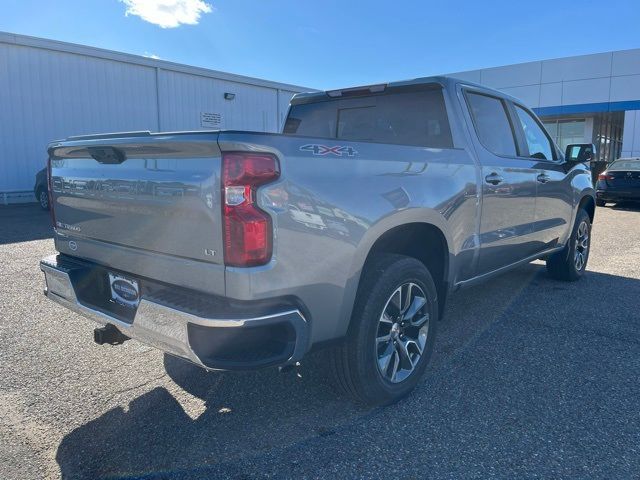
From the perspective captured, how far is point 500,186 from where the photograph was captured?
375 centimetres

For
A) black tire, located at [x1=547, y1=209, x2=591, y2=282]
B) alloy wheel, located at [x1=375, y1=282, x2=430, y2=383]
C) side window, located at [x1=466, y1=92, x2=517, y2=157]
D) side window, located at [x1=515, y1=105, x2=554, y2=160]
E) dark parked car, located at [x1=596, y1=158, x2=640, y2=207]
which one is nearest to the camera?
alloy wheel, located at [x1=375, y1=282, x2=430, y2=383]

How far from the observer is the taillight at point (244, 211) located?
6.80 ft

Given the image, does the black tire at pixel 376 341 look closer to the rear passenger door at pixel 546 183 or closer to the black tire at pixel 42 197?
the rear passenger door at pixel 546 183

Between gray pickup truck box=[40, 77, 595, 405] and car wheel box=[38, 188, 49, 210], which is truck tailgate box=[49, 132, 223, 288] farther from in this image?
car wheel box=[38, 188, 49, 210]

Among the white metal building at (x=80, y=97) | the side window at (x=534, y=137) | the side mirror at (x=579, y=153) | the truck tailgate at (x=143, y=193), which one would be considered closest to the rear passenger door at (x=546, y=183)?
the side window at (x=534, y=137)

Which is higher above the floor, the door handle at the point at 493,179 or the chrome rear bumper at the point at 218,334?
the door handle at the point at 493,179

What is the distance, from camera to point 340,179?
2408 millimetres

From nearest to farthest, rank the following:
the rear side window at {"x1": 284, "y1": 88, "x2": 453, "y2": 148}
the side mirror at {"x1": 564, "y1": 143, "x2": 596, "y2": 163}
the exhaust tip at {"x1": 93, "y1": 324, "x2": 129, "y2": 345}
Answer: the exhaust tip at {"x1": 93, "y1": 324, "x2": 129, "y2": 345}, the rear side window at {"x1": 284, "y1": 88, "x2": 453, "y2": 148}, the side mirror at {"x1": 564, "y1": 143, "x2": 596, "y2": 163}

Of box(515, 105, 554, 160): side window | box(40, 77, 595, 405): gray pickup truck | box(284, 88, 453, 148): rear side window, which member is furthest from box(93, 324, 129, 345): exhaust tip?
box(515, 105, 554, 160): side window

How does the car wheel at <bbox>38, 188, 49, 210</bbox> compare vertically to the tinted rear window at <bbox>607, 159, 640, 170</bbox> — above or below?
below

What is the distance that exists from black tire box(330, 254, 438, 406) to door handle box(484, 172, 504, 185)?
3.40 ft

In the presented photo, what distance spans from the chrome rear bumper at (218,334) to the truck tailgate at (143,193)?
267mm

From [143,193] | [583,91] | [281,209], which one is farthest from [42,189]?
[583,91]

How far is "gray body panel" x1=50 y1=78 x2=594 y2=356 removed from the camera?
2143mm
